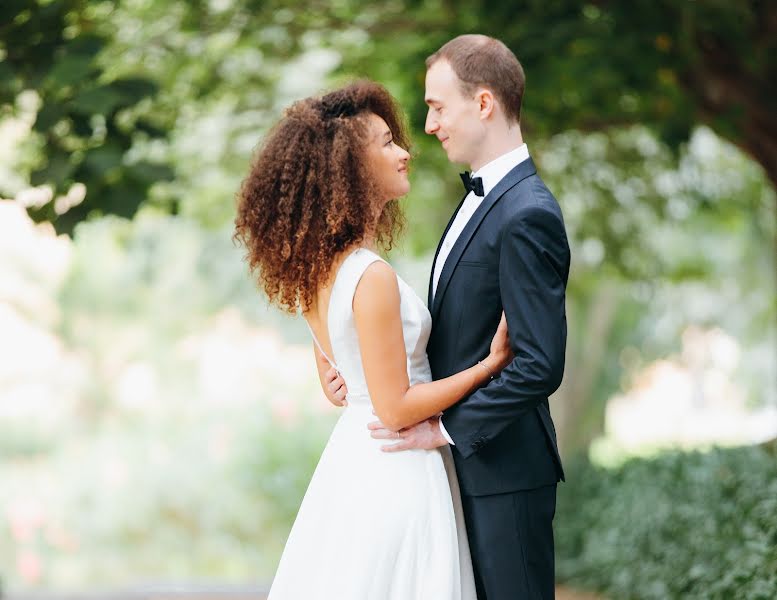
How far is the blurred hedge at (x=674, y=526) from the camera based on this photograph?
16.6 ft

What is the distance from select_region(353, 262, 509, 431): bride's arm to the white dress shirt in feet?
0.35

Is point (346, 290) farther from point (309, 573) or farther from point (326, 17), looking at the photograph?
point (326, 17)

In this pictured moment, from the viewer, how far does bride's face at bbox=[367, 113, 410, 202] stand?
2.99 m

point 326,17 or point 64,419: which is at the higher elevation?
point 326,17

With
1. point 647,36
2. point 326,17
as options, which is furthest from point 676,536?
point 326,17

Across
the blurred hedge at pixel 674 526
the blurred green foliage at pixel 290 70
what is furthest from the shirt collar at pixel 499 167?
the blurred hedge at pixel 674 526

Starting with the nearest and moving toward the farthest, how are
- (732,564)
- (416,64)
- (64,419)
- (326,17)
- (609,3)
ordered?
(732,564), (609,3), (416,64), (326,17), (64,419)

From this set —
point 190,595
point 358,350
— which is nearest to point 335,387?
point 358,350

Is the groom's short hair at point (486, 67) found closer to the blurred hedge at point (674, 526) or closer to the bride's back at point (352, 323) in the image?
the bride's back at point (352, 323)

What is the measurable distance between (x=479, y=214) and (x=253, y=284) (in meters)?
7.88

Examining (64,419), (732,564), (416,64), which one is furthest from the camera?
(64,419)

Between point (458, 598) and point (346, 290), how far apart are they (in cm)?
88

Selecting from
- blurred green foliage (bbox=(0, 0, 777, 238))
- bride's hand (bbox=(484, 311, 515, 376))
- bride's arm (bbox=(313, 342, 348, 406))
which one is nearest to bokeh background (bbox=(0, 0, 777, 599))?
blurred green foliage (bbox=(0, 0, 777, 238))

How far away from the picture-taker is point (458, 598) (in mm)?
2900
